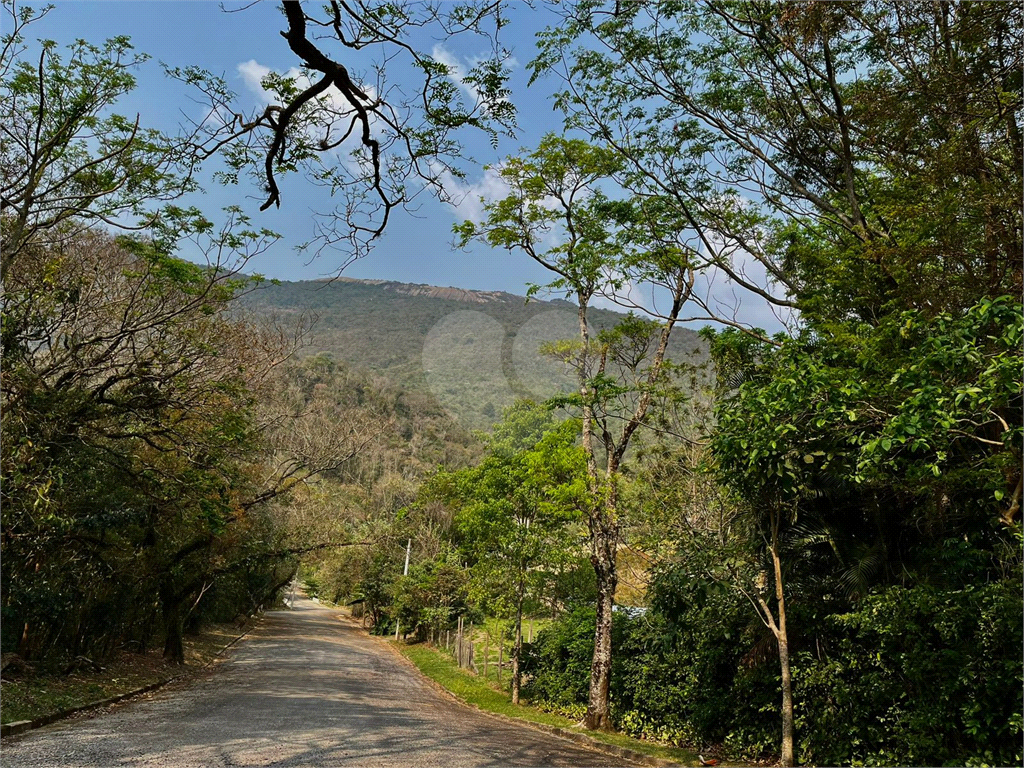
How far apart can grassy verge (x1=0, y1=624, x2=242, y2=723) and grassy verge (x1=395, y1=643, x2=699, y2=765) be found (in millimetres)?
6787

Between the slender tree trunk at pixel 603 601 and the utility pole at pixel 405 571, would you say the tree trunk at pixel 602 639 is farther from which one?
the utility pole at pixel 405 571

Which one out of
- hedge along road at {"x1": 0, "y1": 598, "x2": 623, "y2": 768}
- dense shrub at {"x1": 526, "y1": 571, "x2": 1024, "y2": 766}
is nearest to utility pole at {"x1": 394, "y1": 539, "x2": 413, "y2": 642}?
hedge along road at {"x1": 0, "y1": 598, "x2": 623, "y2": 768}

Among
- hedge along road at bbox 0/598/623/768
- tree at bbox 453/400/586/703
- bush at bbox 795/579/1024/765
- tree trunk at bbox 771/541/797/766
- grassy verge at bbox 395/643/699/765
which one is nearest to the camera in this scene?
bush at bbox 795/579/1024/765

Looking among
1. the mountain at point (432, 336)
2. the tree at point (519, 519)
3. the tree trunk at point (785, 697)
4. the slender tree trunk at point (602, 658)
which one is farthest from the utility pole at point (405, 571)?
the mountain at point (432, 336)

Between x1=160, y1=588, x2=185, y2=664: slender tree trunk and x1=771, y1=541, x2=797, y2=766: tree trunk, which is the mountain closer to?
x1=160, y1=588, x2=185, y2=664: slender tree trunk

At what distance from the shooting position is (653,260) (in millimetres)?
13219

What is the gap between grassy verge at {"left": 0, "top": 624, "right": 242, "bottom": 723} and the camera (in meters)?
9.52

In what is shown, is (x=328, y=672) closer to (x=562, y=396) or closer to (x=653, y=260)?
(x=562, y=396)

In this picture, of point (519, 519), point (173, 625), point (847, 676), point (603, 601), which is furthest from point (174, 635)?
point (847, 676)

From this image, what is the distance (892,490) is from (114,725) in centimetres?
1066

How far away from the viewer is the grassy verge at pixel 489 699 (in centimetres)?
1048

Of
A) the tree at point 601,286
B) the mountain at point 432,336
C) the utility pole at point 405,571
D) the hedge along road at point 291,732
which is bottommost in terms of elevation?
the utility pole at point 405,571

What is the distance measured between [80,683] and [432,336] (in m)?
106

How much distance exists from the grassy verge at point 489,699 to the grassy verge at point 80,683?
679cm
